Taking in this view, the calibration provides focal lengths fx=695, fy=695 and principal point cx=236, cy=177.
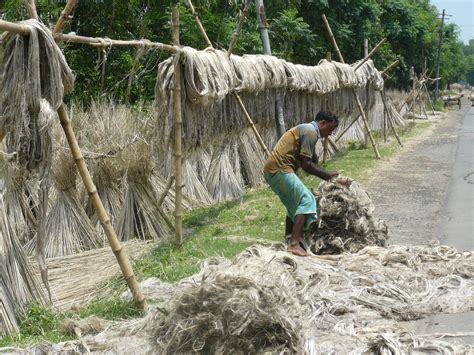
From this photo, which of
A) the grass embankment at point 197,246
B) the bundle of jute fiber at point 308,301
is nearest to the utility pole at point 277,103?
the grass embankment at point 197,246

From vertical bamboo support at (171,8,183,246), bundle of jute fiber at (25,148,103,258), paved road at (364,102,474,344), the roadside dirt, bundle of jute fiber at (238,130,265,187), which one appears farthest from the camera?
bundle of jute fiber at (238,130,265,187)

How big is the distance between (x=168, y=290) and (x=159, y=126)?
237cm

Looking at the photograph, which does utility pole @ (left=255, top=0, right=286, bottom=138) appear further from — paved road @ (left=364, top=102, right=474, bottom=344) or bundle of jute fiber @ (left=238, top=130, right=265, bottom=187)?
paved road @ (left=364, top=102, right=474, bottom=344)

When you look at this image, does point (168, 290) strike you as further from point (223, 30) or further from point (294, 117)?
point (223, 30)

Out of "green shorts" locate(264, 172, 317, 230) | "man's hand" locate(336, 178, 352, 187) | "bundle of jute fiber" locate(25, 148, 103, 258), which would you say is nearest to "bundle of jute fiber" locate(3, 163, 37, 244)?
"bundle of jute fiber" locate(25, 148, 103, 258)

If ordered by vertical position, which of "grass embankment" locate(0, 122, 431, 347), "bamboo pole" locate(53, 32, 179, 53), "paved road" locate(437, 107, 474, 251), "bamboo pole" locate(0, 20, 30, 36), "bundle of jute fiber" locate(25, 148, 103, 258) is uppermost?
"bamboo pole" locate(0, 20, 30, 36)

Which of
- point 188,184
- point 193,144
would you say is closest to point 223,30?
point 188,184

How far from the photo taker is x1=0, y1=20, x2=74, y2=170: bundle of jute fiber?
4734 mm

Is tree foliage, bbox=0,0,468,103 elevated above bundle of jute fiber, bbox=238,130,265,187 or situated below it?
above

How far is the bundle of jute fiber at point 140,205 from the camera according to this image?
8.23m

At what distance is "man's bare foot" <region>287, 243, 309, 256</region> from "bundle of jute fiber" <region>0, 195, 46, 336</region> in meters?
2.46

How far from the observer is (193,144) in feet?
28.0

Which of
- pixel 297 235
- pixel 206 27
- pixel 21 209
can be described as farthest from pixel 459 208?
pixel 206 27

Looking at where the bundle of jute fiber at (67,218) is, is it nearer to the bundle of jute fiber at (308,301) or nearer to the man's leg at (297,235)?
the bundle of jute fiber at (308,301)
